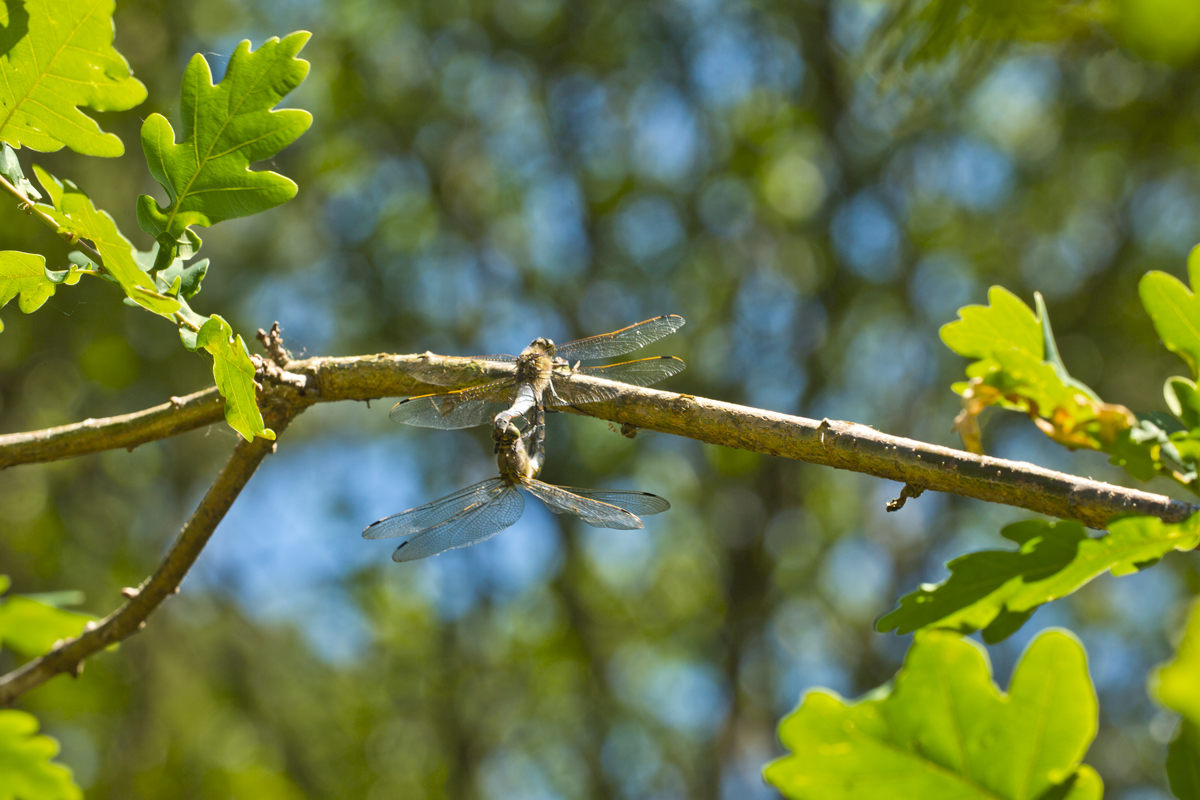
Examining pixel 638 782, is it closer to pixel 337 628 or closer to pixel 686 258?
pixel 337 628

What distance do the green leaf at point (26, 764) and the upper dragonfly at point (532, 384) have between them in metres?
0.95

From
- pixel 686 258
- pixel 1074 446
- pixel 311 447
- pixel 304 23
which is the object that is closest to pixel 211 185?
pixel 1074 446

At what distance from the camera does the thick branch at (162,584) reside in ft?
5.64

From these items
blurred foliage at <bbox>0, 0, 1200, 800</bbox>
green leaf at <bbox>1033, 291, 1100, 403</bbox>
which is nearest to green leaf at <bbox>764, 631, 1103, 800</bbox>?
green leaf at <bbox>1033, 291, 1100, 403</bbox>

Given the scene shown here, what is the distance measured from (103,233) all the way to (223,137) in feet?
0.99

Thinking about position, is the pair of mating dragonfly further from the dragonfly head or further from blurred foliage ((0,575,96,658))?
blurred foliage ((0,575,96,658))

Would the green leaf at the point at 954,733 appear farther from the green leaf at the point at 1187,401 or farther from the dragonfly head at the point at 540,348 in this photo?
the dragonfly head at the point at 540,348

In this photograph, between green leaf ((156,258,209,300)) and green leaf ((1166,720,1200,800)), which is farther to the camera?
green leaf ((156,258,209,300))

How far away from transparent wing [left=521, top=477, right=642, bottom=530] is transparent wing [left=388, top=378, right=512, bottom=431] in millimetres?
256

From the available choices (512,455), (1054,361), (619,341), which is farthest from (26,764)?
(619,341)

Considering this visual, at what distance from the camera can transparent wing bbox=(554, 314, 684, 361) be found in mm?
2631

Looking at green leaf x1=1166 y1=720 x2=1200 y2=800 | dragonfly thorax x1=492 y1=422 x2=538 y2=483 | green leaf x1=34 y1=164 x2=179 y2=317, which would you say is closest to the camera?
green leaf x1=1166 y1=720 x2=1200 y2=800

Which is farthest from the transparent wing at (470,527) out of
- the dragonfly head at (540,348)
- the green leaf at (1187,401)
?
the green leaf at (1187,401)

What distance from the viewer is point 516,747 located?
9.73 m
